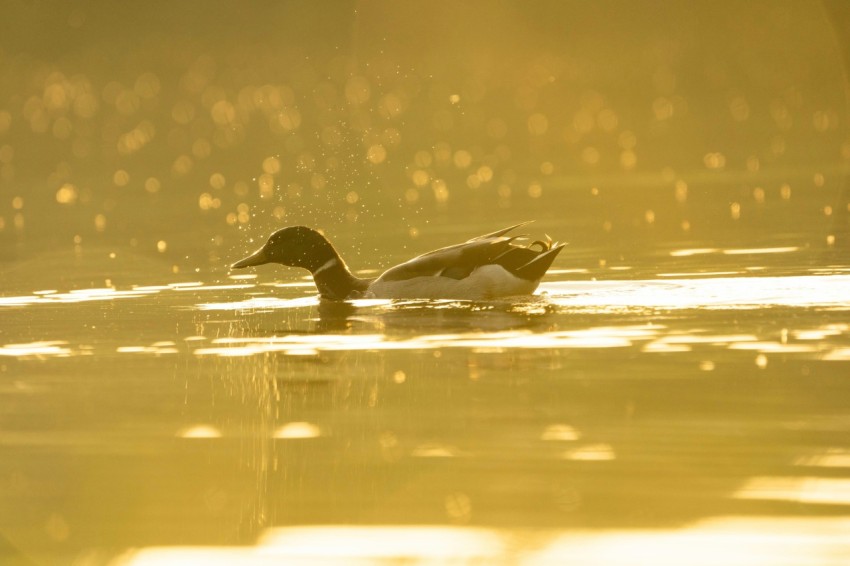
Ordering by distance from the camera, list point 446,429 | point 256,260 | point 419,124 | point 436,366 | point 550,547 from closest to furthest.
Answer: point 550,547, point 446,429, point 436,366, point 256,260, point 419,124

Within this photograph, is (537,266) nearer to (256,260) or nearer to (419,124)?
(256,260)

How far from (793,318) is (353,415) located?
3649 millimetres

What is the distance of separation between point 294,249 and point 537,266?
105 inches

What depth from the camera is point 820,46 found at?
53500 millimetres

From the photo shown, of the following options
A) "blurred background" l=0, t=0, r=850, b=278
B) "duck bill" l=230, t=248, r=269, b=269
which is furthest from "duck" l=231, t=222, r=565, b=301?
"blurred background" l=0, t=0, r=850, b=278

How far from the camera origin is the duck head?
591 inches

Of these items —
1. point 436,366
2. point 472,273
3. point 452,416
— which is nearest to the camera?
point 452,416

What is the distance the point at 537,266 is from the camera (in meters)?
13.4

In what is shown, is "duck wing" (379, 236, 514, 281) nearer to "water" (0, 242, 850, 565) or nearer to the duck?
the duck

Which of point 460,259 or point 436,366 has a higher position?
point 460,259

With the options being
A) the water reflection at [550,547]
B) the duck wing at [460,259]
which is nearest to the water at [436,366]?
the water reflection at [550,547]

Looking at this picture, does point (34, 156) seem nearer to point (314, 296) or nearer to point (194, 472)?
point (314, 296)

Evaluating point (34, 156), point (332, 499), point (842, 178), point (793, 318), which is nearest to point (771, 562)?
point (332, 499)

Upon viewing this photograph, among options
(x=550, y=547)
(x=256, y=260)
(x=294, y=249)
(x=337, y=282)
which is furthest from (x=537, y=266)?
(x=550, y=547)
